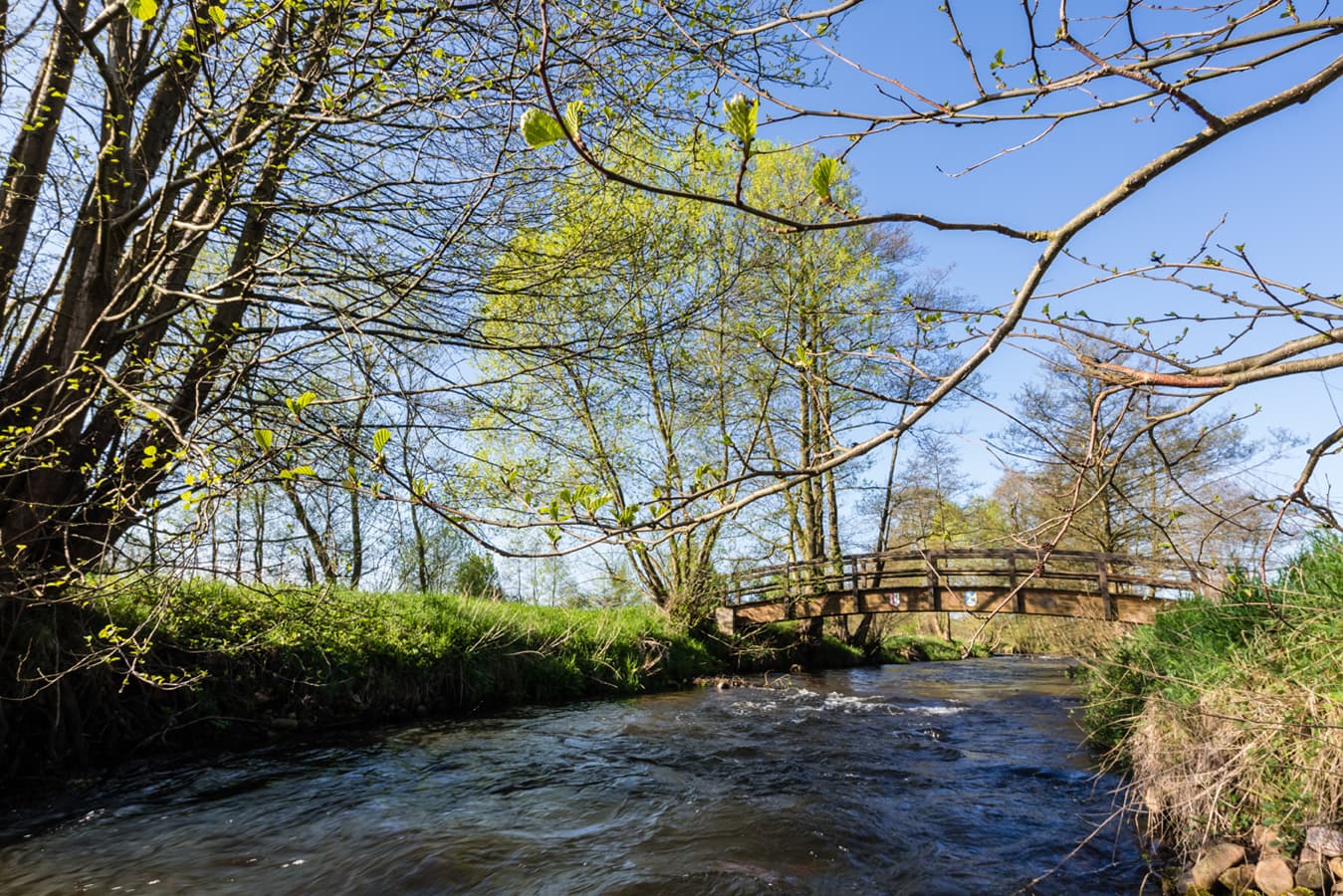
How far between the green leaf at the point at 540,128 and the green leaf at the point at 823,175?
53 centimetres

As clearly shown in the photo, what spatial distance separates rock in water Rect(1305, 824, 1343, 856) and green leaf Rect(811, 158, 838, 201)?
14.3ft

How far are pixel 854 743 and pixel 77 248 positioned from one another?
861 centimetres

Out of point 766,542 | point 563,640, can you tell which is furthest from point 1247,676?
point 766,542

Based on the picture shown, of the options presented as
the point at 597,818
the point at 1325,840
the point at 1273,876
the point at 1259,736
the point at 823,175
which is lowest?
the point at 597,818

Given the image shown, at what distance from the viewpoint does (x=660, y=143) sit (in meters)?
6.15

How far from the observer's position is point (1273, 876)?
3.68 metres

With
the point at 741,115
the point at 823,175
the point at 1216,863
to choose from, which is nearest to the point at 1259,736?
the point at 1216,863

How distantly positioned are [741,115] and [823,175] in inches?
9.8

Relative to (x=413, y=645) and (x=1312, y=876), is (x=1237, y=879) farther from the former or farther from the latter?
(x=413, y=645)

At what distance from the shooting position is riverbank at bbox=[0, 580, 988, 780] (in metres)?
5.57

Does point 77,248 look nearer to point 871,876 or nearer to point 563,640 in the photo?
point 871,876

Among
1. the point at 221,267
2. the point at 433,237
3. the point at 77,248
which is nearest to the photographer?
the point at 77,248

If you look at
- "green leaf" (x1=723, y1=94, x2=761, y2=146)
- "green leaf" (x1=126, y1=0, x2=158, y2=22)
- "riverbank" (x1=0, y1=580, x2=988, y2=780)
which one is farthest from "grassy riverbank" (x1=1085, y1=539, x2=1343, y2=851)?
"riverbank" (x1=0, y1=580, x2=988, y2=780)

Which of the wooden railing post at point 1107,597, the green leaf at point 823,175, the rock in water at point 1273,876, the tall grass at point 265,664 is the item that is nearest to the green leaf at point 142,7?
the tall grass at point 265,664
